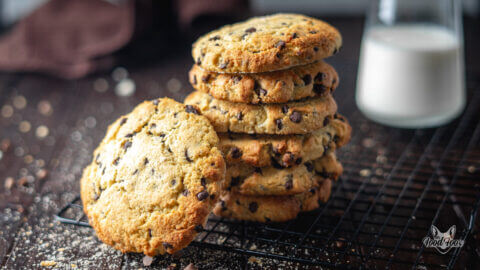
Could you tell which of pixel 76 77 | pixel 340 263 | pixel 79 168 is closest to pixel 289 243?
pixel 340 263

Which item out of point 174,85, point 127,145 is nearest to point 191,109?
point 127,145

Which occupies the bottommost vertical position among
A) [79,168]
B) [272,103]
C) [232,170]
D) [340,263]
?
[79,168]

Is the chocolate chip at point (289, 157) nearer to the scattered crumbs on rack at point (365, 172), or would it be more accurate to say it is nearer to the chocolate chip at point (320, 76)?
the chocolate chip at point (320, 76)

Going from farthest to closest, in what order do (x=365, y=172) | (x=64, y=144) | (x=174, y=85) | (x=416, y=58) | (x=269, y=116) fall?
(x=174, y=85) < (x=64, y=144) < (x=416, y=58) < (x=365, y=172) < (x=269, y=116)

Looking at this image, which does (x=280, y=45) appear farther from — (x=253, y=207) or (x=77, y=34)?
(x=77, y=34)

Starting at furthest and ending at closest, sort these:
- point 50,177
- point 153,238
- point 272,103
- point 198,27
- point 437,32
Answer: point 198,27, point 437,32, point 50,177, point 272,103, point 153,238

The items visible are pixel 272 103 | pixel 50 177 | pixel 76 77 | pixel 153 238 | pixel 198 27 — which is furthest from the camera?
pixel 198 27

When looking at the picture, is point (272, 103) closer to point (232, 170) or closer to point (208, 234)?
point (232, 170)
